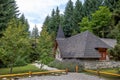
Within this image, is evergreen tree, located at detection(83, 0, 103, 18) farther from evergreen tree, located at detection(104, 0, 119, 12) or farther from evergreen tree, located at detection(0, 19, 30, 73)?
evergreen tree, located at detection(0, 19, 30, 73)

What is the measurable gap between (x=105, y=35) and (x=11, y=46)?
3239cm

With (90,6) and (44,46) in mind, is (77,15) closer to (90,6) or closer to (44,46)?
(90,6)

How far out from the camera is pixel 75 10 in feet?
172

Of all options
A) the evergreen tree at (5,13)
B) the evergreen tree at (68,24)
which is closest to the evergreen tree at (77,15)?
the evergreen tree at (68,24)

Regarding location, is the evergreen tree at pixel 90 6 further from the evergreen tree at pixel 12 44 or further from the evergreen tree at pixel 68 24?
the evergreen tree at pixel 12 44

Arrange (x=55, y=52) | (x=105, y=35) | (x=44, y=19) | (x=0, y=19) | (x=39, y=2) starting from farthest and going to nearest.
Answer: (x=44, y=19) < (x=105, y=35) < (x=55, y=52) < (x=39, y=2) < (x=0, y=19)

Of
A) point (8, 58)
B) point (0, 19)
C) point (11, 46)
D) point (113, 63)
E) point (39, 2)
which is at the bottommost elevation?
point (113, 63)

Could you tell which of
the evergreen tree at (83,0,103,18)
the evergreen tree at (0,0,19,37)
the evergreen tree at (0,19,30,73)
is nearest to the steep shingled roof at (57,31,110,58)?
the evergreen tree at (0,19,30,73)

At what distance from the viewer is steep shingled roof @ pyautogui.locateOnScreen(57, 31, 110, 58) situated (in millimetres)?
25906

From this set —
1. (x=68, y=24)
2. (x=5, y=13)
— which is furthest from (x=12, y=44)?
(x=68, y=24)

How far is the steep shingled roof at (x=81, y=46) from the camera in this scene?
2591 cm

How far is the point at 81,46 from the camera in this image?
2736cm

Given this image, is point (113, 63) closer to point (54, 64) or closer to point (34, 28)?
point (54, 64)

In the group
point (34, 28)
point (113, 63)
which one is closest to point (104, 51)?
point (113, 63)
